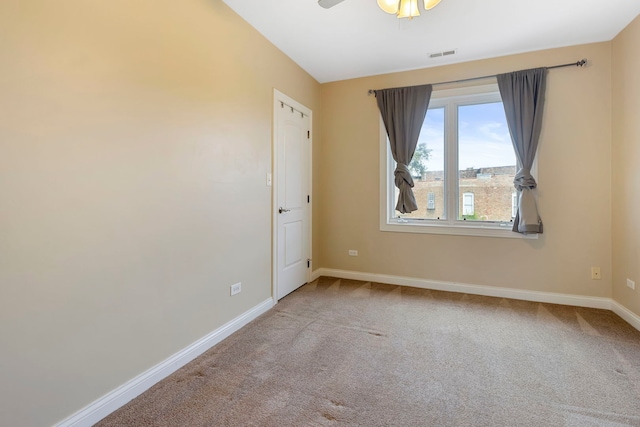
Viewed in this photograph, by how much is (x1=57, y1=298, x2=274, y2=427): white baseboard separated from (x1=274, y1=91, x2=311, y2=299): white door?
2.74 feet

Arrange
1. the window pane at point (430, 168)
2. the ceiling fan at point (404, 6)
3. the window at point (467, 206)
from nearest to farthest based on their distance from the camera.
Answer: the ceiling fan at point (404, 6) → the window at point (467, 206) → the window pane at point (430, 168)

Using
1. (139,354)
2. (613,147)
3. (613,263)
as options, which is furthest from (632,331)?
(139,354)

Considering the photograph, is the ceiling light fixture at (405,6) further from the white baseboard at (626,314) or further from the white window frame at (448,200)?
the white baseboard at (626,314)

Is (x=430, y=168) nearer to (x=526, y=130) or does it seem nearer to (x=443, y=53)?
(x=526, y=130)

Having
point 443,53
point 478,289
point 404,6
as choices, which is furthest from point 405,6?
point 478,289

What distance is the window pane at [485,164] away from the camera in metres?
3.37

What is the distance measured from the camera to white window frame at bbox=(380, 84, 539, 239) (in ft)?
11.0

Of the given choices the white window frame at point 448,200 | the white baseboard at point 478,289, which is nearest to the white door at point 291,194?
the white baseboard at point 478,289

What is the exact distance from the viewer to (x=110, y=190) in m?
→ 1.59

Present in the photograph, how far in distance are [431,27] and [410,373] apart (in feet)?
9.75

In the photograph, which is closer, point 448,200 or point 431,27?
point 431,27

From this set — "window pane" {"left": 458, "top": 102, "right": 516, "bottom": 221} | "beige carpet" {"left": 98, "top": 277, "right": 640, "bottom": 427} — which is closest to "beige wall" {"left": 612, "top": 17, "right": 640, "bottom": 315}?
"beige carpet" {"left": 98, "top": 277, "right": 640, "bottom": 427}

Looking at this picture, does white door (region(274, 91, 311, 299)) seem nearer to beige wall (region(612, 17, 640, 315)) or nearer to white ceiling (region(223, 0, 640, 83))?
white ceiling (region(223, 0, 640, 83))

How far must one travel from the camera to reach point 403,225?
3.75 m
